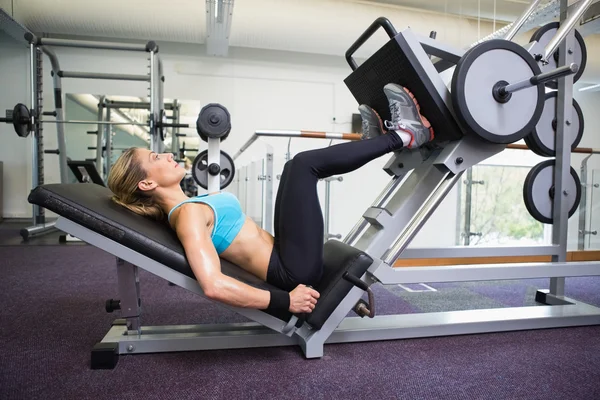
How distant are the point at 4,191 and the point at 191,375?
540 cm

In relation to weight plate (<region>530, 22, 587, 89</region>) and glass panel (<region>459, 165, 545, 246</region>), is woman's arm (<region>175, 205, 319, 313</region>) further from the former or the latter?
glass panel (<region>459, 165, 545, 246</region>)

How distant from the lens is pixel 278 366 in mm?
1289

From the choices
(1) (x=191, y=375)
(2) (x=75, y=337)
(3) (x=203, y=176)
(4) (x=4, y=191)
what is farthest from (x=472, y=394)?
(4) (x=4, y=191)

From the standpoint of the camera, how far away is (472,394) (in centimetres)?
112

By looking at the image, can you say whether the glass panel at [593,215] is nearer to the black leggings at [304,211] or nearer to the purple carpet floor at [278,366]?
the purple carpet floor at [278,366]

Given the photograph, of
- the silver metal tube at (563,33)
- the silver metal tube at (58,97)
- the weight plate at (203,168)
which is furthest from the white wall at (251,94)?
the silver metal tube at (563,33)

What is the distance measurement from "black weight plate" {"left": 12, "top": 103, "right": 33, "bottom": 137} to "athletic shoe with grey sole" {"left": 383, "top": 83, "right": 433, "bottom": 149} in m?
3.59

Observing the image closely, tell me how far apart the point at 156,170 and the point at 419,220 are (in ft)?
3.32

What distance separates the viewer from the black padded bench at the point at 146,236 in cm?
114

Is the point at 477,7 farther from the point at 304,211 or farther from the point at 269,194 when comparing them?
the point at 304,211

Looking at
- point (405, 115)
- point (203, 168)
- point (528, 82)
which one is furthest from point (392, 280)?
point (203, 168)

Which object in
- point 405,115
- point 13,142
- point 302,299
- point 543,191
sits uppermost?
point 13,142

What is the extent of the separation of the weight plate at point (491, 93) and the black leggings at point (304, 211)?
1.16 ft

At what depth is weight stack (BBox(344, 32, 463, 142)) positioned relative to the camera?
4.33ft
